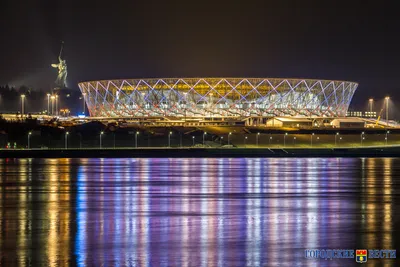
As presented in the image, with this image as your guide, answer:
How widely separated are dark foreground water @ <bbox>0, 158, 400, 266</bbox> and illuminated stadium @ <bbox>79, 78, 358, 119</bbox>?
301 ft

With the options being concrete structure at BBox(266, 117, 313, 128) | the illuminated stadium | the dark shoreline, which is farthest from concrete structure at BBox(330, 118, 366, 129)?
the dark shoreline

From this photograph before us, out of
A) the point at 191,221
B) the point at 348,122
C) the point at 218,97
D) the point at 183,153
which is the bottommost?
the point at 191,221

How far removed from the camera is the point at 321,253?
12773 millimetres

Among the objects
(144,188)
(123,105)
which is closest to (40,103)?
(123,105)

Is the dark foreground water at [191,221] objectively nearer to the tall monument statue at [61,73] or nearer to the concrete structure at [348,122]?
the concrete structure at [348,122]

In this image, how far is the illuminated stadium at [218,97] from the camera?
4759 inches

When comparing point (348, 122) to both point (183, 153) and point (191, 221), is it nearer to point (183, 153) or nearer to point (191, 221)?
point (183, 153)

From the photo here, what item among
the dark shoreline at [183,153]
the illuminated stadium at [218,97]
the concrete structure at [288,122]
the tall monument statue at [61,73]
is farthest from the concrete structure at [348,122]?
the tall monument statue at [61,73]

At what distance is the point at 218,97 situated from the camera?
397 ft

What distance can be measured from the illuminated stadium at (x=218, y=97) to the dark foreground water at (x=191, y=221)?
3611 inches

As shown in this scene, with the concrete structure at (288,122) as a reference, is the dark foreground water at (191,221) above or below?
below

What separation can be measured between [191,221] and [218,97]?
10442cm

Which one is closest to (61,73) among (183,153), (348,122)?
(348,122)

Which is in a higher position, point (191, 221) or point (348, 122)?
point (348, 122)
